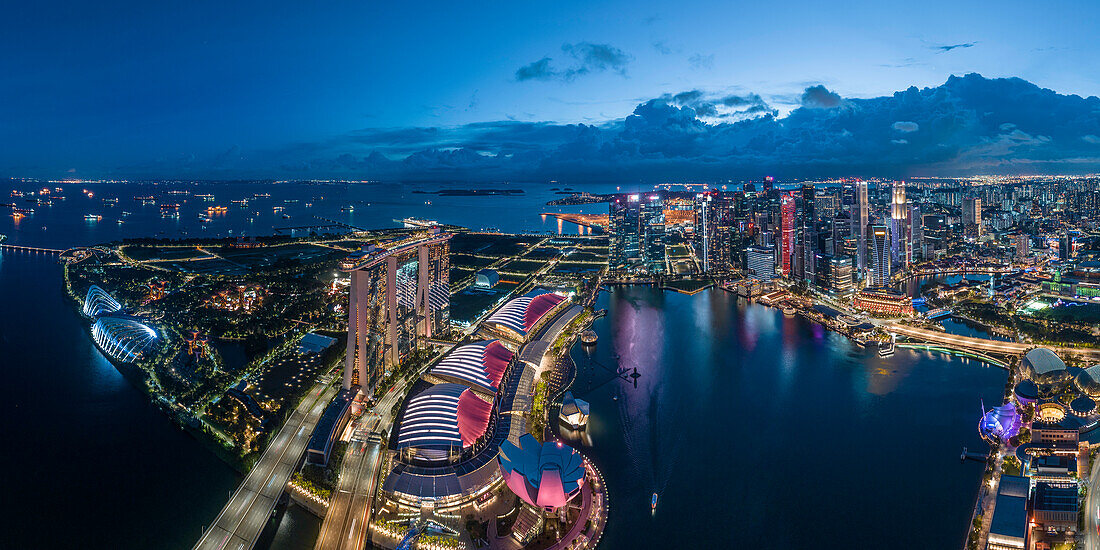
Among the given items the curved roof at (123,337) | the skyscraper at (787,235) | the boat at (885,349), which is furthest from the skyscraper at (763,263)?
the curved roof at (123,337)

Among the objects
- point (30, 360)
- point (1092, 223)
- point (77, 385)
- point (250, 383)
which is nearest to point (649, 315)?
point (250, 383)

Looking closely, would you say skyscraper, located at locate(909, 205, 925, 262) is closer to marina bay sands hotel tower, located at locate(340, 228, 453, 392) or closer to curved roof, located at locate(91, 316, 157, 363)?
marina bay sands hotel tower, located at locate(340, 228, 453, 392)

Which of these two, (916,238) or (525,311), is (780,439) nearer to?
(525,311)

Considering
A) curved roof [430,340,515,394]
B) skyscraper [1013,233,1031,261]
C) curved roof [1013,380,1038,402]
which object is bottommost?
curved roof [1013,380,1038,402]

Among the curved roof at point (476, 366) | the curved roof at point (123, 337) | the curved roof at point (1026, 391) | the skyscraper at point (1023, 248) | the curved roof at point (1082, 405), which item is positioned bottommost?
the curved roof at point (1082, 405)

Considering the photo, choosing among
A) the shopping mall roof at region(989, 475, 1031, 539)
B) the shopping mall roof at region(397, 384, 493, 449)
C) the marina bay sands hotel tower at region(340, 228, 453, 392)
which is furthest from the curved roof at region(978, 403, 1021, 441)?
the marina bay sands hotel tower at region(340, 228, 453, 392)

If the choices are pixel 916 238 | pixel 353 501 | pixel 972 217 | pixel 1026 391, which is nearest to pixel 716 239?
pixel 916 238

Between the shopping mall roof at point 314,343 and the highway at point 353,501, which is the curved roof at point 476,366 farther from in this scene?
the shopping mall roof at point 314,343
